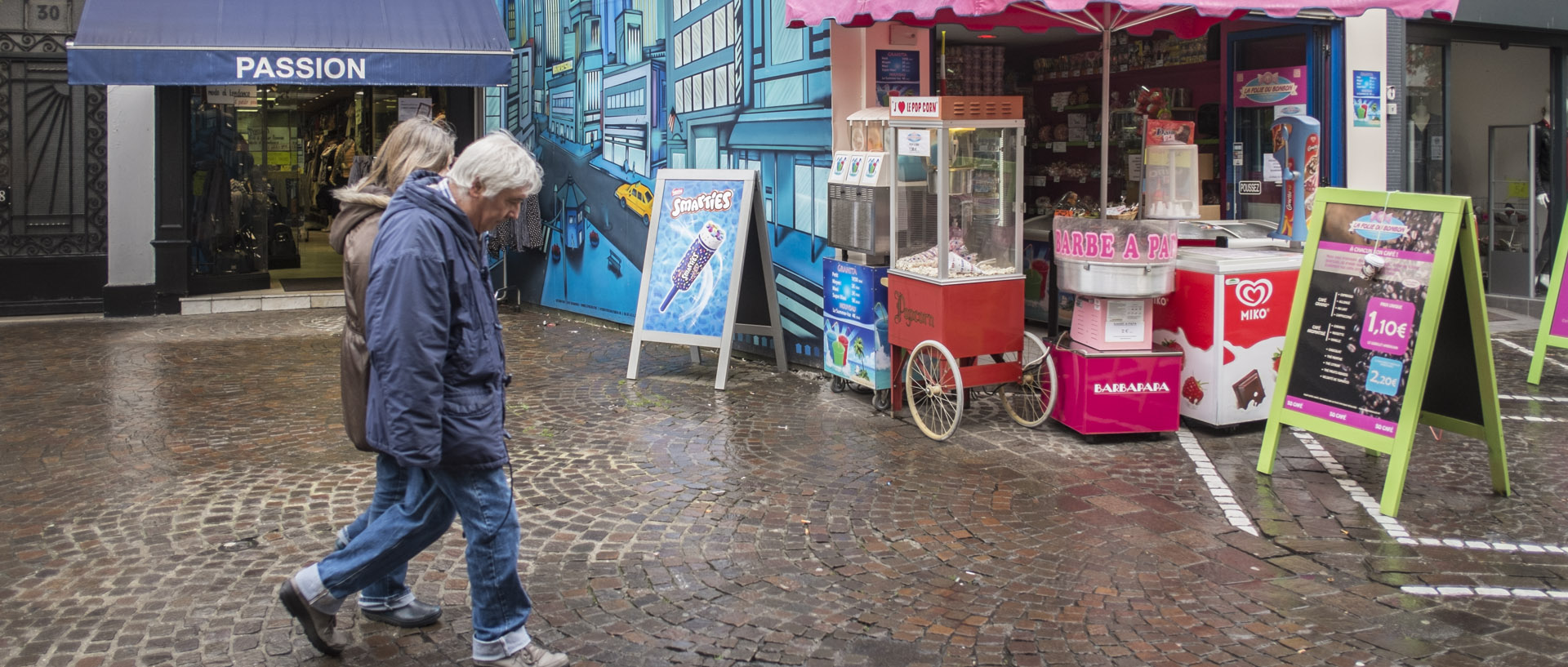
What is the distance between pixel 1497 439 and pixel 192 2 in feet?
35.2

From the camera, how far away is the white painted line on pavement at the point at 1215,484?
A: 5.25 meters

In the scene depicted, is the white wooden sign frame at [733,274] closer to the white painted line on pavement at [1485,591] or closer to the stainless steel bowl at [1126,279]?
the stainless steel bowl at [1126,279]

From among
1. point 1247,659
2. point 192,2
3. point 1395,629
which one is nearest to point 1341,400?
point 1395,629

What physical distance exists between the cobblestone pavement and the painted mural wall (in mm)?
1576

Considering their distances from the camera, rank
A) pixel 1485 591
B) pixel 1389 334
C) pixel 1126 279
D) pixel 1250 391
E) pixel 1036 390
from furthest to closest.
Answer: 1. pixel 1036 390
2. pixel 1250 391
3. pixel 1126 279
4. pixel 1389 334
5. pixel 1485 591

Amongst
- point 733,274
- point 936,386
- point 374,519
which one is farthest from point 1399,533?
point 733,274

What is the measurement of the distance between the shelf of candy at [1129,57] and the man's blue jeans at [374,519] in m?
7.34

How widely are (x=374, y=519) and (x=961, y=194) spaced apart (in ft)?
13.1

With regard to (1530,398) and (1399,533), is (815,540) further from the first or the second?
(1530,398)

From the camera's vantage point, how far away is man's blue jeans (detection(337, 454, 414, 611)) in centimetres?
397

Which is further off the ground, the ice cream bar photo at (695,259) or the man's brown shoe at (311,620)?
the ice cream bar photo at (695,259)

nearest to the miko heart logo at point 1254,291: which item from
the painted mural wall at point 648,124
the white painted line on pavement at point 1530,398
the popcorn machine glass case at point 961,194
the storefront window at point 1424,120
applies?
the popcorn machine glass case at point 961,194

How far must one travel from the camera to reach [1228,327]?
6590mm

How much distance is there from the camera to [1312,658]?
12.7 ft
